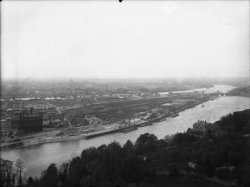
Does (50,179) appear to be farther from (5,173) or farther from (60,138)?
(60,138)

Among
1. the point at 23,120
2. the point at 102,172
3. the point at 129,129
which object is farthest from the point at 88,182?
the point at 129,129

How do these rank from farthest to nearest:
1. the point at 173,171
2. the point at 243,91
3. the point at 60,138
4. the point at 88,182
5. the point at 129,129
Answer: the point at 243,91
the point at 129,129
the point at 60,138
the point at 173,171
the point at 88,182

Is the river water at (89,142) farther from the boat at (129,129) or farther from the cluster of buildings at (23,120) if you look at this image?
the cluster of buildings at (23,120)

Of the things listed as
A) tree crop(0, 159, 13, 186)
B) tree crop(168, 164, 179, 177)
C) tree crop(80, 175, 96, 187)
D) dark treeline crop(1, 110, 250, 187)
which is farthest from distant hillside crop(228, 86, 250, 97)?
tree crop(0, 159, 13, 186)

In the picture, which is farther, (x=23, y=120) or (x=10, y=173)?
(x=23, y=120)

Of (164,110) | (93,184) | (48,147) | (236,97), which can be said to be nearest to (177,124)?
(164,110)

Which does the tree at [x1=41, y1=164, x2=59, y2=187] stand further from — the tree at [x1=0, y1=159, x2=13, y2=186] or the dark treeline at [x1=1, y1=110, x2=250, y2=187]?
the tree at [x1=0, y1=159, x2=13, y2=186]
